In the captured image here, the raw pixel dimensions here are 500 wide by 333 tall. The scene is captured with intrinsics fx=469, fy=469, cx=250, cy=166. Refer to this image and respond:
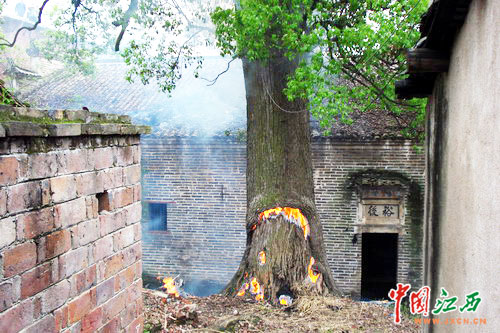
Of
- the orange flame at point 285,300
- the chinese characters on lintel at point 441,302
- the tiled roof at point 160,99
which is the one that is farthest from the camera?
the tiled roof at point 160,99

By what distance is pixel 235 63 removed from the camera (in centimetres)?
1697

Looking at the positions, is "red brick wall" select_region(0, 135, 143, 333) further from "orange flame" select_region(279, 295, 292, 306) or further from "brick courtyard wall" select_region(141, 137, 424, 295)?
"brick courtyard wall" select_region(141, 137, 424, 295)

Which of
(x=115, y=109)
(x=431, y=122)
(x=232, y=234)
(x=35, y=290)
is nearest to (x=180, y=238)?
(x=232, y=234)

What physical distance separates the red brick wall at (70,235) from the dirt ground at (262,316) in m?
2.06

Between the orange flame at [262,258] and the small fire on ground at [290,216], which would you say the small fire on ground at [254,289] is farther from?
the small fire on ground at [290,216]

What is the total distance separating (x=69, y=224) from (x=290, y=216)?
5080mm

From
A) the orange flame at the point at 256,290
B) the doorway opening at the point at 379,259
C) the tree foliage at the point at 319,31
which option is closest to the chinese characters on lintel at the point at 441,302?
the orange flame at the point at 256,290

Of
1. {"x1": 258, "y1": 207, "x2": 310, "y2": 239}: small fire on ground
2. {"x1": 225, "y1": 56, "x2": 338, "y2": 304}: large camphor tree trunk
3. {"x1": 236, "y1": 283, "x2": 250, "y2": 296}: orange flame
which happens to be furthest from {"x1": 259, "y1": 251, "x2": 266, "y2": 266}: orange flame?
{"x1": 258, "y1": 207, "x2": 310, "y2": 239}: small fire on ground

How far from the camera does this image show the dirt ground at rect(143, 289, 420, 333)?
21.1 ft

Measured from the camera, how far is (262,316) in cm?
687

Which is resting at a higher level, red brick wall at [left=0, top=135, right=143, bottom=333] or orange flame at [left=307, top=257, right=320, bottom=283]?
red brick wall at [left=0, top=135, right=143, bottom=333]

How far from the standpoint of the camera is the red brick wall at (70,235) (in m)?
2.87

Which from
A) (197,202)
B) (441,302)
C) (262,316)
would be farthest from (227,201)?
(441,302)

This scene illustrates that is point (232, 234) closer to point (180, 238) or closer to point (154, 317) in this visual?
point (180, 238)
